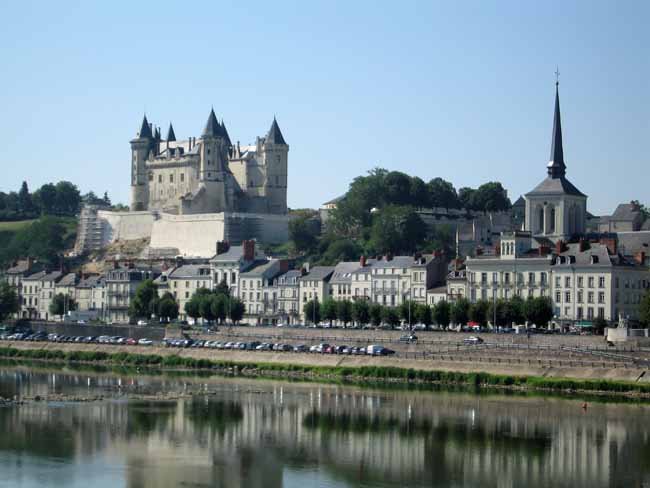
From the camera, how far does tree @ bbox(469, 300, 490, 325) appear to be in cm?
6806

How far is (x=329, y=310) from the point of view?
76500 mm

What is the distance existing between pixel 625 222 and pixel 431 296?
1017 inches

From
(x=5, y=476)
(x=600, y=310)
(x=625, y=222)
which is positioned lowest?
(x=5, y=476)

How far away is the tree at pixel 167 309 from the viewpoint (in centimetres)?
8500

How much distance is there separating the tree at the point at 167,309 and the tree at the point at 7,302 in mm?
12941

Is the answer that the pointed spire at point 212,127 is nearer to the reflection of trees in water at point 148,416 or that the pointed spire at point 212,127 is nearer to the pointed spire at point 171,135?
the pointed spire at point 171,135

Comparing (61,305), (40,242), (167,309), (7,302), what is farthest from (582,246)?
(40,242)

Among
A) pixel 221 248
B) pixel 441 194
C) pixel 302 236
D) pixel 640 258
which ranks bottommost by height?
pixel 640 258

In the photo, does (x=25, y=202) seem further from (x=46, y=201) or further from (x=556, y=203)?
(x=556, y=203)

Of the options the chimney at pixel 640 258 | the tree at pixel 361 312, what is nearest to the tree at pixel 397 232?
the tree at pixel 361 312

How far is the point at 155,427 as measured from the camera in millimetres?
45719

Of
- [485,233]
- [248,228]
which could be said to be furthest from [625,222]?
[248,228]

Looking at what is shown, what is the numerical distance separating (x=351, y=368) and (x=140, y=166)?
2621 inches

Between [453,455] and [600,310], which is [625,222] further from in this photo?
[453,455]
